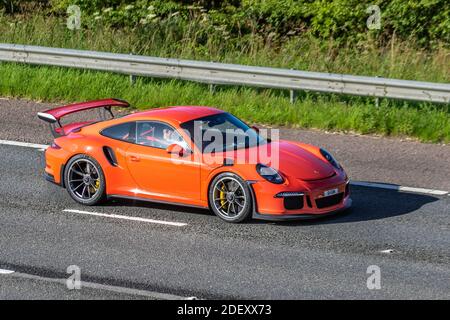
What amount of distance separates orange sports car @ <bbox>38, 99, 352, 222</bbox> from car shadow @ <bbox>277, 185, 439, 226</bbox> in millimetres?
183

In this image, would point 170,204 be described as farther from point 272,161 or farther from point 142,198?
point 272,161

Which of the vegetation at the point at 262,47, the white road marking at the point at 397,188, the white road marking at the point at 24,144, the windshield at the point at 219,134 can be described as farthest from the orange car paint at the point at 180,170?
the vegetation at the point at 262,47

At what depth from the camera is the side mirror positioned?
13711mm

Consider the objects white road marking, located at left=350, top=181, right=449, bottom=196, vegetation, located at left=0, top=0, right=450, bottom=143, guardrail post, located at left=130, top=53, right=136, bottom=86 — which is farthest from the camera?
guardrail post, located at left=130, top=53, right=136, bottom=86

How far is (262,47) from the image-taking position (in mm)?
23453

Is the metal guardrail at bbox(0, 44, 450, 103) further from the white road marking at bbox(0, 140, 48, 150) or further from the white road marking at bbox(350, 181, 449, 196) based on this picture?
the white road marking at bbox(0, 140, 48, 150)

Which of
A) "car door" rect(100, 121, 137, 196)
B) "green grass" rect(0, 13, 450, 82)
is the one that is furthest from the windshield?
"green grass" rect(0, 13, 450, 82)

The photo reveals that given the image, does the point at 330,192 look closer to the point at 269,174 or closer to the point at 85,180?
the point at 269,174

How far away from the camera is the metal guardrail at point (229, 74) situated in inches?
702

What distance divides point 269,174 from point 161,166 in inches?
56.8

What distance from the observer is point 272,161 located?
44.2 ft

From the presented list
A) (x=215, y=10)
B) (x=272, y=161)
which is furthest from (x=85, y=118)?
(x=215, y=10)

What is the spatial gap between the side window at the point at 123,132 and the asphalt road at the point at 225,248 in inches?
34.5

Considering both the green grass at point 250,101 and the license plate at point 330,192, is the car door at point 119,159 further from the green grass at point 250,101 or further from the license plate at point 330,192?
the green grass at point 250,101
